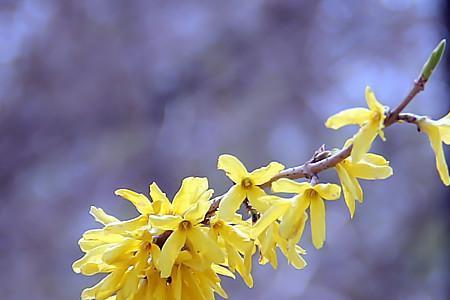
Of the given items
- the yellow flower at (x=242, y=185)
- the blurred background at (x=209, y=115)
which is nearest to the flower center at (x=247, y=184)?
the yellow flower at (x=242, y=185)

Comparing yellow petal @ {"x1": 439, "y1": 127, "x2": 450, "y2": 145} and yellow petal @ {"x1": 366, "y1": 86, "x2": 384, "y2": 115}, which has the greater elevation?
yellow petal @ {"x1": 366, "y1": 86, "x2": 384, "y2": 115}

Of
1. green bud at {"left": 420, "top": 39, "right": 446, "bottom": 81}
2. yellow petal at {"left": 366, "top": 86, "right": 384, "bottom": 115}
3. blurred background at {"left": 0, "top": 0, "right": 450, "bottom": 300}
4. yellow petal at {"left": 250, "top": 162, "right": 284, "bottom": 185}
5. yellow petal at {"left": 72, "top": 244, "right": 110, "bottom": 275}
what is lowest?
green bud at {"left": 420, "top": 39, "right": 446, "bottom": 81}

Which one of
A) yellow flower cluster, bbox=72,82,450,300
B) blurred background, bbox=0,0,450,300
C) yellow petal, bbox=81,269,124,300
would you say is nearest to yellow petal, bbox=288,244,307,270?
yellow flower cluster, bbox=72,82,450,300

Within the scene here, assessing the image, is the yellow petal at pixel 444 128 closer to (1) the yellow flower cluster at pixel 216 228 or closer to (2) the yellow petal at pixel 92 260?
(1) the yellow flower cluster at pixel 216 228

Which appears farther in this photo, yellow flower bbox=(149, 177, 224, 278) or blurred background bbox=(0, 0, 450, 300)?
blurred background bbox=(0, 0, 450, 300)

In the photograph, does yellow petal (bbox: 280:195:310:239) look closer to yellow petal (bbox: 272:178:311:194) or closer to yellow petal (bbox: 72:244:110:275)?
yellow petal (bbox: 272:178:311:194)

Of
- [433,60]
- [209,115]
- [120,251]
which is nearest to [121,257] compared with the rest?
[120,251]

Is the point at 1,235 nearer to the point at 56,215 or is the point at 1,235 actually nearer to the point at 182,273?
the point at 56,215
